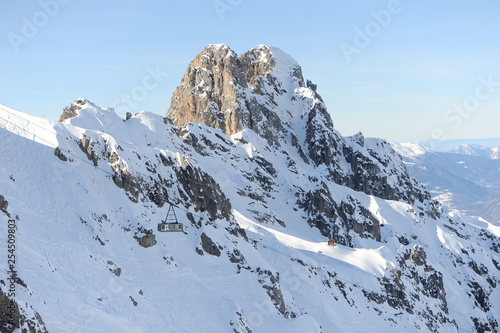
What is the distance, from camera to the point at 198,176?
291 ft

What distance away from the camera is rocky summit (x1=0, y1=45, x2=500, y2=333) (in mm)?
55625

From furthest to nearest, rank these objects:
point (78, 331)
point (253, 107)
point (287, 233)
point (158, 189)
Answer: point (253, 107), point (287, 233), point (158, 189), point (78, 331)

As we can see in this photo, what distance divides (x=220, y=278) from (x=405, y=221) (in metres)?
76.6

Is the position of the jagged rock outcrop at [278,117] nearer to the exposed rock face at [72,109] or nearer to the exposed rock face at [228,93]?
the exposed rock face at [228,93]

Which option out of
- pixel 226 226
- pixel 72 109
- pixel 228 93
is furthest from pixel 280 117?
pixel 226 226

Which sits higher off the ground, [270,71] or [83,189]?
[270,71]

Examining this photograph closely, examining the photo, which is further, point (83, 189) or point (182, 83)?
point (182, 83)

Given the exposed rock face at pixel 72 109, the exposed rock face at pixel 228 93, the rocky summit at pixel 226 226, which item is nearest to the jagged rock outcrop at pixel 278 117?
the exposed rock face at pixel 228 93

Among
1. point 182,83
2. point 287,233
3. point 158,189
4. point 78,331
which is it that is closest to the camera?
point 78,331

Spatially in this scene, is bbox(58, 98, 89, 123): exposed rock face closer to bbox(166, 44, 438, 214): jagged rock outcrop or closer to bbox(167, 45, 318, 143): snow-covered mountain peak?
bbox(166, 44, 438, 214): jagged rock outcrop

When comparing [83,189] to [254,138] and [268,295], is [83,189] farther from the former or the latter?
[254,138]

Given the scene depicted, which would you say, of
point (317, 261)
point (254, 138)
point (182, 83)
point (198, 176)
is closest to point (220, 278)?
point (198, 176)

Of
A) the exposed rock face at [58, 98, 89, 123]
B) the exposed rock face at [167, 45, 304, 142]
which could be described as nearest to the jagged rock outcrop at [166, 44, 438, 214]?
the exposed rock face at [167, 45, 304, 142]

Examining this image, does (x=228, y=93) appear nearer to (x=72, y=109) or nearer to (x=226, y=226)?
(x=72, y=109)
